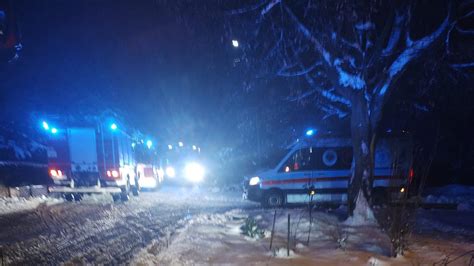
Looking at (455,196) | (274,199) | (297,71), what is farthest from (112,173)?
(455,196)

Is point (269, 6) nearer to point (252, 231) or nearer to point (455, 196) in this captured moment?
point (252, 231)

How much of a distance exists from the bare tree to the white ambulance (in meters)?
3.05

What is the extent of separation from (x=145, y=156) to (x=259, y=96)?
26.4ft

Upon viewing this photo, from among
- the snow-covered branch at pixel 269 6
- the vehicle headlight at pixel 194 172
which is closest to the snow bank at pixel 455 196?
the snow-covered branch at pixel 269 6

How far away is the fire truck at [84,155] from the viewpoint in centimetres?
1397

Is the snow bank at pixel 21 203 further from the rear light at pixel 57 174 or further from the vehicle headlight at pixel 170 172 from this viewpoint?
the vehicle headlight at pixel 170 172

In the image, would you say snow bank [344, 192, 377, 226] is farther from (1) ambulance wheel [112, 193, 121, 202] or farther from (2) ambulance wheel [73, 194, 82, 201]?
(2) ambulance wheel [73, 194, 82, 201]

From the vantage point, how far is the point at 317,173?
41.7 feet

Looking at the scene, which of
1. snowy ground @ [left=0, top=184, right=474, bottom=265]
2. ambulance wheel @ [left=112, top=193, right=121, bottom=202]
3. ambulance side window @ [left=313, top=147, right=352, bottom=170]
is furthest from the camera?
ambulance wheel @ [left=112, top=193, right=121, bottom=202]

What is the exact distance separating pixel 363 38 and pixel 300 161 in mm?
5065

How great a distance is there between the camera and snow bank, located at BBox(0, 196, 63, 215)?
11.6 metres

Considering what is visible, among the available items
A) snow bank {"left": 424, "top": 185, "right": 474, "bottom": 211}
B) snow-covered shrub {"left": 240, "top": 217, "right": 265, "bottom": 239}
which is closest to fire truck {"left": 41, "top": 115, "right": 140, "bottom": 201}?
snow-covered shrub {"left": 240, "top": 217, "right": 265, "bottom": 239}

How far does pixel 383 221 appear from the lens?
21.9 feet

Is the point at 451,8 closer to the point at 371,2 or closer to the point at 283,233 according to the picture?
the point at 371,2
